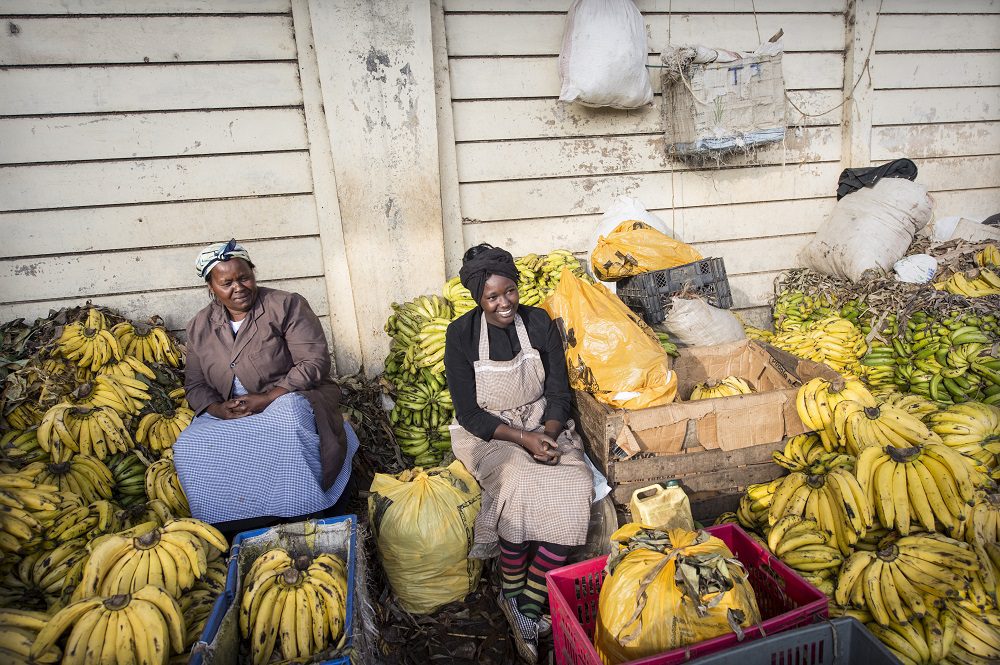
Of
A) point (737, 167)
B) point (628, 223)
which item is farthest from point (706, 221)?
point (628, 223)


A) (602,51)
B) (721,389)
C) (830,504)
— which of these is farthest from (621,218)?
(830,504)

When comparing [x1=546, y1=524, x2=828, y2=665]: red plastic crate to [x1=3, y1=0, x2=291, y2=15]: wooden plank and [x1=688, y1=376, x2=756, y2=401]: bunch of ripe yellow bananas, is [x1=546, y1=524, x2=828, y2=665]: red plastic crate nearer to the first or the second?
[x1=688, y1=376, x2=756, y2=401]: bunch of ripe yellow bananas

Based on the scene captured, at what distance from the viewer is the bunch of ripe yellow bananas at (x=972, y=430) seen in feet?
7.70

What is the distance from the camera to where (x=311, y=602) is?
2066 millimetres

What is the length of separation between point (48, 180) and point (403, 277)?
264 centimetres

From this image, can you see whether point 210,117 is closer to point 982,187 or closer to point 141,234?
point 141,234

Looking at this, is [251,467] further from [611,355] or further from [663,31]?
[663,31]

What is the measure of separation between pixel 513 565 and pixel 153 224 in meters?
3.67

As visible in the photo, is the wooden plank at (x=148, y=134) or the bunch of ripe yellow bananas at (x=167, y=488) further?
the wooden plank at (x=148, y=134)

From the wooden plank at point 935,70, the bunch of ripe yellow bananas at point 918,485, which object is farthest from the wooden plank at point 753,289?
the bunch of ripe yellow bananas at point 918,485

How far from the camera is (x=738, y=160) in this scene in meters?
4.98

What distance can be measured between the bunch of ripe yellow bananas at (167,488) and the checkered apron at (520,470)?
1.51m

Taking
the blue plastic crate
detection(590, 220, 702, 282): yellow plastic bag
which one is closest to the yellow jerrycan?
the blue plastic crate

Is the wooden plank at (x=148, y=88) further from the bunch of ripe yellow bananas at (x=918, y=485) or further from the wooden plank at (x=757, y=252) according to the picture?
the bunch of ripe yellow bananas at (x=918, y=485)
